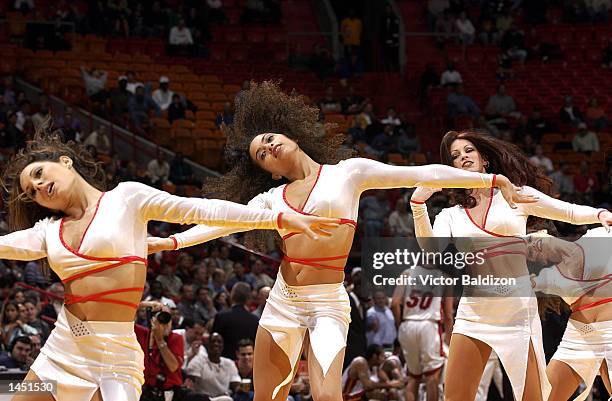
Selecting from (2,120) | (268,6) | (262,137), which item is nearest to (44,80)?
(2,120)

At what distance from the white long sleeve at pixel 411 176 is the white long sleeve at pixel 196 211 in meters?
0.99

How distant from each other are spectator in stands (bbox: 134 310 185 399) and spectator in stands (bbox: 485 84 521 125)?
12.7m

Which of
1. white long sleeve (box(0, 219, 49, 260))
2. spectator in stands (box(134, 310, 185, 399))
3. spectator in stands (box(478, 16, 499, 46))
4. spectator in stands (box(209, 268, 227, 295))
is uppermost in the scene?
spectator in stands (box(478, 16, 499, 46))

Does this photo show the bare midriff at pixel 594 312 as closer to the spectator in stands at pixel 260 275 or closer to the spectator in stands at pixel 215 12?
the spectator in stands at pixel 260 275

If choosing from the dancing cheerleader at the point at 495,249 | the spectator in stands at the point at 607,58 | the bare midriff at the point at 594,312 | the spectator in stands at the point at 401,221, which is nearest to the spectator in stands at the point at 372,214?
the spectator in stands at the point at 401,221

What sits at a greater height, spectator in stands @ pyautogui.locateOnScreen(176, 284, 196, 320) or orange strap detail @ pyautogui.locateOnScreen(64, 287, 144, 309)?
orange strap detail @ pyautogui.locateOnScreen(64, 287, 144, 309)

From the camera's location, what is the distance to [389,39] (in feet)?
74.0

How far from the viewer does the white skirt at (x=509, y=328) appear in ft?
22.4

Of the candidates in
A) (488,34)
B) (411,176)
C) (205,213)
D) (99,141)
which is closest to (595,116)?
(488,34)

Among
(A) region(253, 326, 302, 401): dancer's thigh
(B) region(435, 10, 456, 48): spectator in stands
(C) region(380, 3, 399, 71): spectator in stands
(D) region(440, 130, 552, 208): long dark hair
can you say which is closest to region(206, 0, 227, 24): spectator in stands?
(C) region(380, 3, 399, 71): spectator in stands

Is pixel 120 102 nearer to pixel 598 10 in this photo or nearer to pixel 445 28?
pixel 445 28

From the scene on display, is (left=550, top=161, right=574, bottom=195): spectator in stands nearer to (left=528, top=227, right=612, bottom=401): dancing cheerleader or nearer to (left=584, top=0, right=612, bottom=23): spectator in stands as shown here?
(left=584, top=0, right=612, bottom=23): spectator in stands

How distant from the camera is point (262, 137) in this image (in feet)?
22.3

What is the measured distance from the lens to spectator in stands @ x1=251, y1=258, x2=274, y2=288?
13.6 metres
